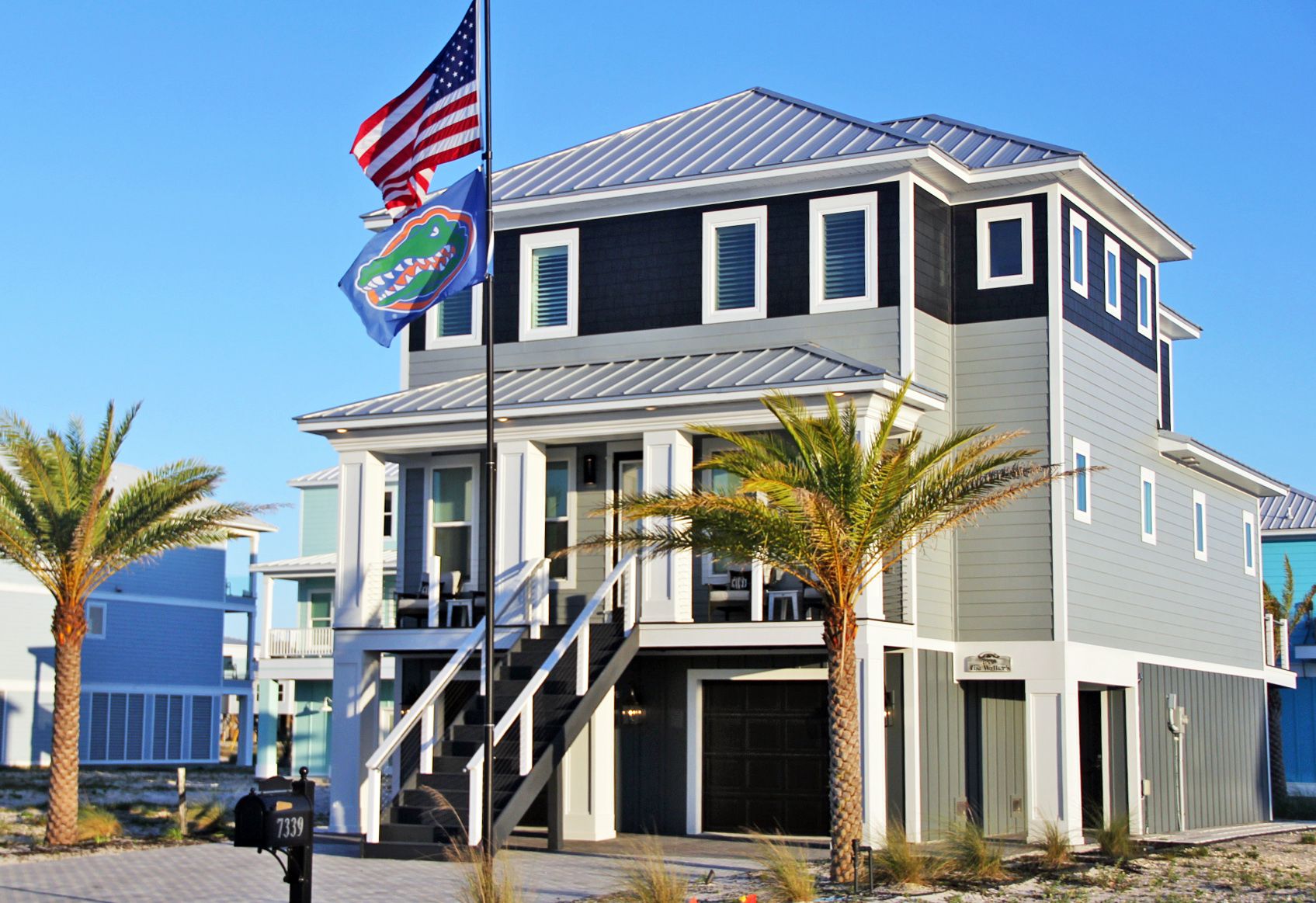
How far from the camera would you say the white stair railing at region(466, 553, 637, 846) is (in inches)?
672

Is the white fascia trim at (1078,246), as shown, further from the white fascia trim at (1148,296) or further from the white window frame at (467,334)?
the white window frame at (467,334)

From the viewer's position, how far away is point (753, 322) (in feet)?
73.2

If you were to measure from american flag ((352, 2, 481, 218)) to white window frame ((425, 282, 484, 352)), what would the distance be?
6.75 meters

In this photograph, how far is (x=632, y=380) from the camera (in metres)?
21.6

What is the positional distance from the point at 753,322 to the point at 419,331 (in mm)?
5155

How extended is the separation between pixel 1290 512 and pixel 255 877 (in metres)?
33.9

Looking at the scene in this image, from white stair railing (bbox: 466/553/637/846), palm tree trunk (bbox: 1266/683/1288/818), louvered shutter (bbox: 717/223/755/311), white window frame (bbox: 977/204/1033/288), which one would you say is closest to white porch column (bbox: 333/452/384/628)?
white stair railing (bbox: 466/553/637/846)

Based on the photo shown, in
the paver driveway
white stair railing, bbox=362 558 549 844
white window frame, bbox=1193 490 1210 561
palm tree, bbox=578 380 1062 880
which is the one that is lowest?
the paver driveway

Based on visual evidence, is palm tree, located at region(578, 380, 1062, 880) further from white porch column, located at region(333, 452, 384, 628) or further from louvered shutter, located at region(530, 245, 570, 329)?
louvered shutter, located at region(530, 245, 570, 329)

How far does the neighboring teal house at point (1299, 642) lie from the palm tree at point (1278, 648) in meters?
0.31

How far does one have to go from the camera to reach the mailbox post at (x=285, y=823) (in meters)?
10.6

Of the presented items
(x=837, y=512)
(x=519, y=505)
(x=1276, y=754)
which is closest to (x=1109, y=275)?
(x=519, y=505)

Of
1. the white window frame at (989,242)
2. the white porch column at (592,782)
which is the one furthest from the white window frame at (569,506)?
the white window frame at (989,242)

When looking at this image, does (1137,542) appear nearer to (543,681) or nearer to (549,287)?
(549,287)
